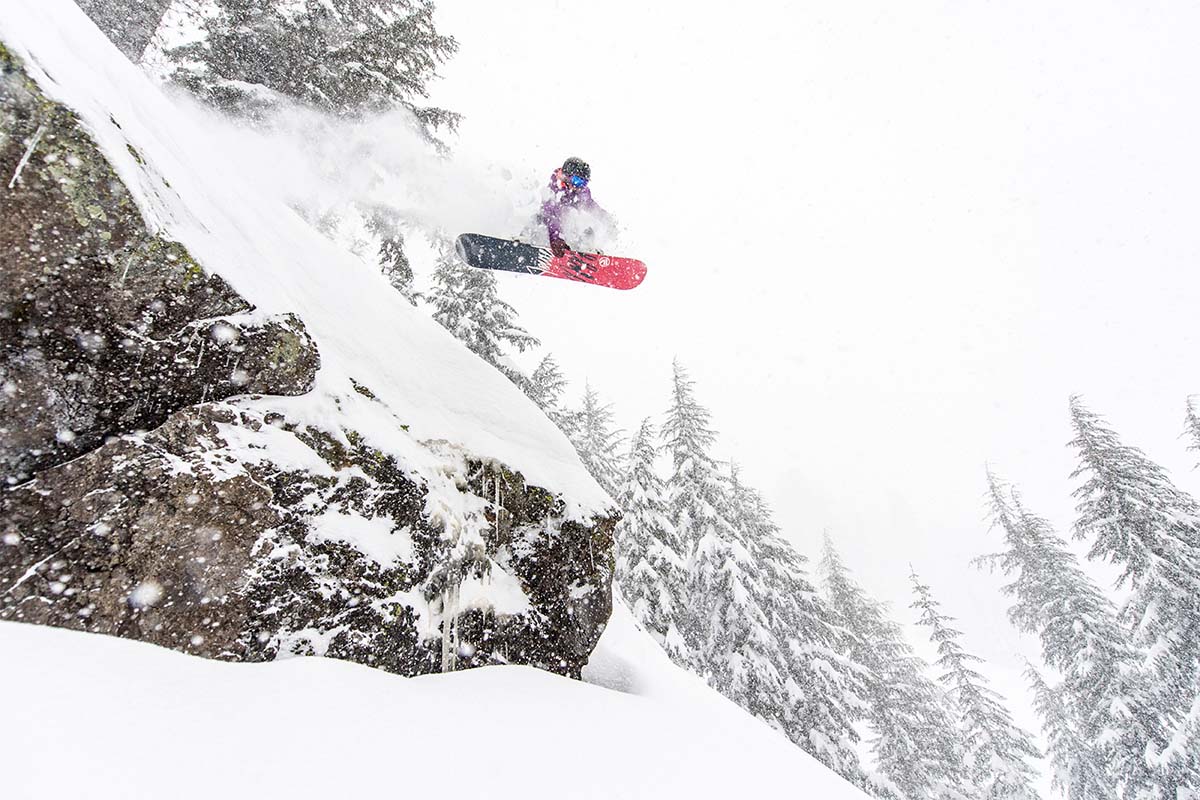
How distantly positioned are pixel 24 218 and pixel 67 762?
2.89 meters

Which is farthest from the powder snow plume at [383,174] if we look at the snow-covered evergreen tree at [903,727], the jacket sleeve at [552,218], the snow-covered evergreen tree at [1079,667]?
the snow-covered evergreen tree at [1079,667]

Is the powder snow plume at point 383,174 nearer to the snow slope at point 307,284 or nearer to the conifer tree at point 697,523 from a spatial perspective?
the snow slope at point 307,284

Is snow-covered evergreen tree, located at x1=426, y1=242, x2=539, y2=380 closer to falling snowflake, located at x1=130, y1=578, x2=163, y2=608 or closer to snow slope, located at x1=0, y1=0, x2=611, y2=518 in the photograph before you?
snow slope, located at x1=0, y1=0, x2=611, y2=518

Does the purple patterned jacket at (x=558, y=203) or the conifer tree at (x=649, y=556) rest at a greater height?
the purple patterned jacket at (x=558, y=203)

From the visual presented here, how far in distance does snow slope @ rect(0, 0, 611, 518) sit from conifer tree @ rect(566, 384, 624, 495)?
11.0 metres

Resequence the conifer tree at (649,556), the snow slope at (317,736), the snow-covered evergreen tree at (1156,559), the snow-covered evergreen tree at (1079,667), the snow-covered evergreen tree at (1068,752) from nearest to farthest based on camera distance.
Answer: the snow slope at (317,736), the snow-covered evergreen tree at (1156,559), the conifer tree at (649,556), the snow-covered evergreen tree at (1079,667), the snow-covered evergreen tree at (1068,752)

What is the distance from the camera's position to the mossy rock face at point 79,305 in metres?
3.02

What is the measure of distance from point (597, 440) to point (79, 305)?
17712mm

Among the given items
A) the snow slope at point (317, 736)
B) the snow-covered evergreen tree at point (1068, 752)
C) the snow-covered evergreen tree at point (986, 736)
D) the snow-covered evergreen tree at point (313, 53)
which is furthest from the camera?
the snow-covered evergreen tree at point (1068, 752)

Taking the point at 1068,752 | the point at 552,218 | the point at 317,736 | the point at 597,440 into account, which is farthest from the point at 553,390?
the point at 1068,752

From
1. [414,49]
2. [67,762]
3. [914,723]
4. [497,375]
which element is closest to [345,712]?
[67,762]

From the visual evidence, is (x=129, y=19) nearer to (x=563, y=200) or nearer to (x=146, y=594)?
(x=563, y=200)

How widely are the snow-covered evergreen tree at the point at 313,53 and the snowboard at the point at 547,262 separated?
4.06 metres

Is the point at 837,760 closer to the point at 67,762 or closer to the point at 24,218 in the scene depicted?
the point at 67,762
